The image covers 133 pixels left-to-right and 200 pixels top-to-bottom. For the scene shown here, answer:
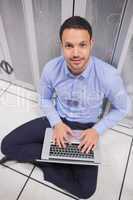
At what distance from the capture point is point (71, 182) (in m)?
1.09

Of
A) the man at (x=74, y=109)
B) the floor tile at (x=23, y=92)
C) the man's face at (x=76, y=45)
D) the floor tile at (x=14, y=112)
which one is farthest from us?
the floor tile at (x=23, y=92)

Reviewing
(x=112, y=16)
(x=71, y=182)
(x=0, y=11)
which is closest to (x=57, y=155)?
(x=71, y=182)

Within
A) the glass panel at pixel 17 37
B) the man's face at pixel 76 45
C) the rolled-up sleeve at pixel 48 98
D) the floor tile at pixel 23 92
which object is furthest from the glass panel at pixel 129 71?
the floor tile at pixel 23 92

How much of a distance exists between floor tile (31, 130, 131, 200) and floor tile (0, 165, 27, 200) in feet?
0.25

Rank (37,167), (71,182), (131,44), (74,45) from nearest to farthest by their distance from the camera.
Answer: (74,45) → (131,44) → (71,182) → (37,167)

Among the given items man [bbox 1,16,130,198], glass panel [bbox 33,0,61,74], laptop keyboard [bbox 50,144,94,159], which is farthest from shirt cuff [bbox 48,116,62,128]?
glass panel [bbox 33,0,61,74]

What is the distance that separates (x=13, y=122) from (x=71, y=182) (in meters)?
0.54

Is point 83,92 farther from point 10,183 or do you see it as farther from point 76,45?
point 10,183

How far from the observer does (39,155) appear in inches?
43.6

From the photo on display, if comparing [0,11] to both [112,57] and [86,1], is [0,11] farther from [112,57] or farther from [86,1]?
[112,57]

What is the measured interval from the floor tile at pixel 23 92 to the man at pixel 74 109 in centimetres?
37

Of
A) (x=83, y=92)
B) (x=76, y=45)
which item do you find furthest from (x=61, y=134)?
(x=76, y=45)

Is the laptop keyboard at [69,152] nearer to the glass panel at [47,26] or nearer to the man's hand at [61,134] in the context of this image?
the man's hand at [61,134]

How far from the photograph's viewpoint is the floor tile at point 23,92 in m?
1.53
